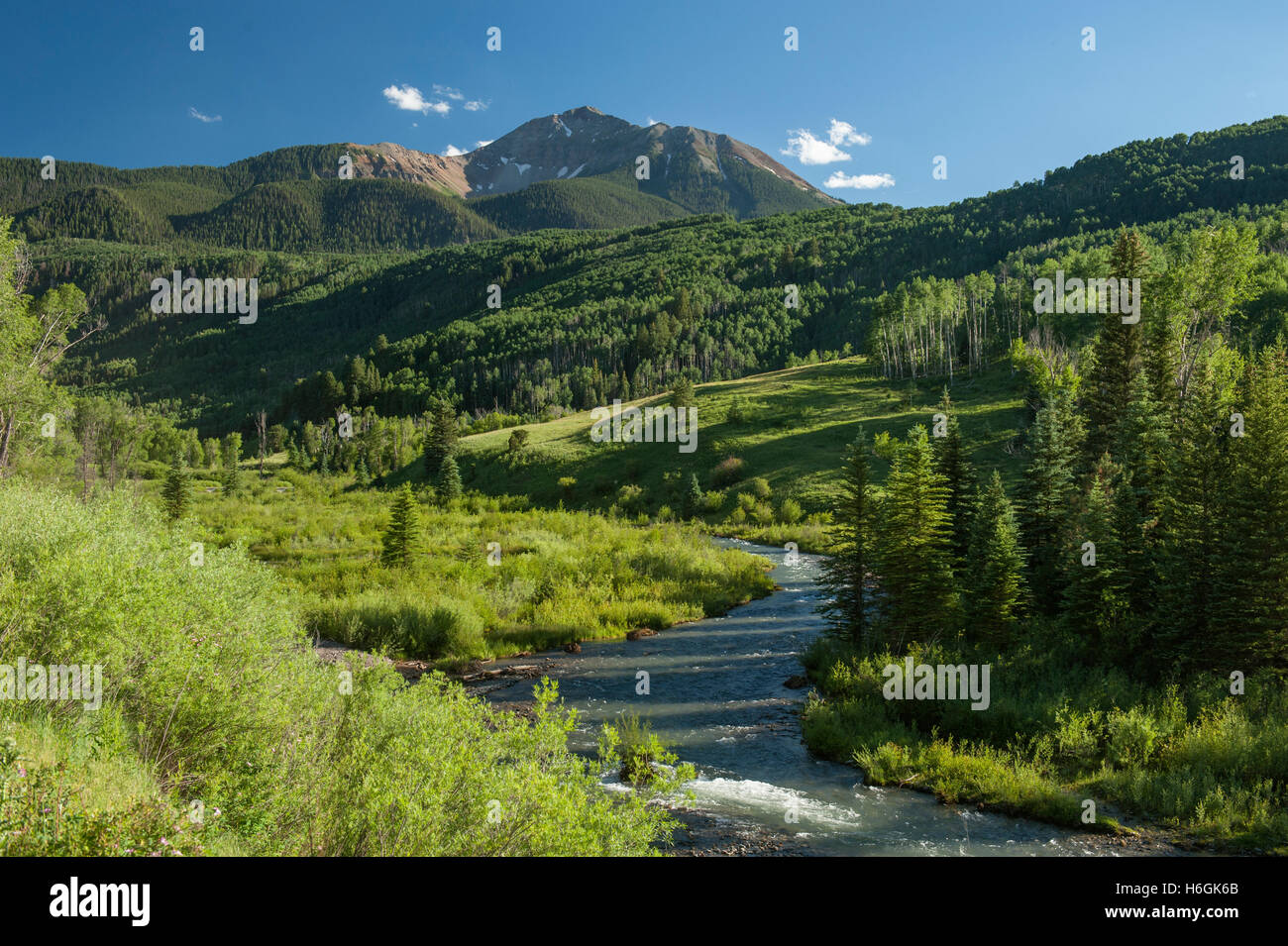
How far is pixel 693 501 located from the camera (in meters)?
60.3

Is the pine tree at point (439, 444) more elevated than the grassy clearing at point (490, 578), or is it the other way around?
the pine tree at point (439, 444)

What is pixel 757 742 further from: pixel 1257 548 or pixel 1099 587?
pixel 1257 548

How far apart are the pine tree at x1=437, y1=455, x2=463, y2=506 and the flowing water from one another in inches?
1736

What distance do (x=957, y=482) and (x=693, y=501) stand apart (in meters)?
36.2

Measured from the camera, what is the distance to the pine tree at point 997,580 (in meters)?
19.7

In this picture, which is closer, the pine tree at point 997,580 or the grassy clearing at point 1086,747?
the grassy clearing at point 1086,747

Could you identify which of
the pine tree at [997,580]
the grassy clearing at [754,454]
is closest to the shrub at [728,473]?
the grassy clearing at [754,454]

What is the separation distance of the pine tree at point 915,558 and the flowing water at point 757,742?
12.8 feet

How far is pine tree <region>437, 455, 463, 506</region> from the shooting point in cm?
6625

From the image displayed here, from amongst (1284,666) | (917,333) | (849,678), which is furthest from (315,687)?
(917,333)

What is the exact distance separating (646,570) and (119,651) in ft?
88.0

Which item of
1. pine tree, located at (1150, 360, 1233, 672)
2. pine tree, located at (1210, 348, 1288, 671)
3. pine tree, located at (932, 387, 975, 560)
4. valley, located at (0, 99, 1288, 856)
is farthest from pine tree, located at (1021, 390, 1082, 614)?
pine tree, located at (1210, 348, 1288, 671)

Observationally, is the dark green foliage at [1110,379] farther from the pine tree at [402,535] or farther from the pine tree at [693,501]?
the pine tree at [693,501]

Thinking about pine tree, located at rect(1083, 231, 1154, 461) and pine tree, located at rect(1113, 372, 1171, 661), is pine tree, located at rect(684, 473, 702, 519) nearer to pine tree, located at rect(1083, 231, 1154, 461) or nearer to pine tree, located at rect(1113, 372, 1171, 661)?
pine tree, located at rect(1083, 231, 1154, 461)
